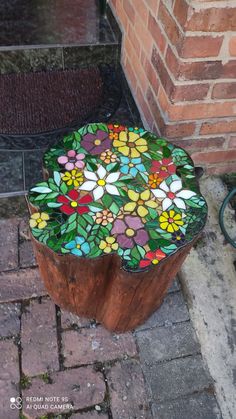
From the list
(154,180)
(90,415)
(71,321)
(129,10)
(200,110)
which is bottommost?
(90,415)

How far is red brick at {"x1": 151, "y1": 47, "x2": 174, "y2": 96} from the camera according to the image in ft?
5.52

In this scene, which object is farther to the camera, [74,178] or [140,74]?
[140,74]

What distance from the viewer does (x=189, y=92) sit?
65.8 inches

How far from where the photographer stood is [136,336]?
1.75 metres

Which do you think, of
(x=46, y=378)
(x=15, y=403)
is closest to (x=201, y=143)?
(x=46, y=378)

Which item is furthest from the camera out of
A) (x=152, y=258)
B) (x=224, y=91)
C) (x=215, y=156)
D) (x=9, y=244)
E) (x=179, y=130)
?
(x=215, y=156)

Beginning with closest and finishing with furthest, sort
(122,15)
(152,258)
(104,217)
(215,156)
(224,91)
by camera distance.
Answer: (152,258), (104,217), (224,91), (215,156), (122,15)

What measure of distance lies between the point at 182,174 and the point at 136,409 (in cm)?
93

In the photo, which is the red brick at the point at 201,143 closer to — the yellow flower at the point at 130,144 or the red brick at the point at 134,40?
the yellow flower at the point at 130,144

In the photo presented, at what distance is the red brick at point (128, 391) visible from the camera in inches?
62.1

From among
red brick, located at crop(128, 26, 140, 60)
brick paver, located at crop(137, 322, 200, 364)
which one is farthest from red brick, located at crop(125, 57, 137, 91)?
brick paver, located at crop(137, 322, 200, 364)

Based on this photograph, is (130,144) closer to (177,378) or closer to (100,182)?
(100,182)

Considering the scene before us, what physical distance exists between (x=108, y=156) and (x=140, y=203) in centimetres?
25

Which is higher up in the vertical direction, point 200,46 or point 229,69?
point 200,46
